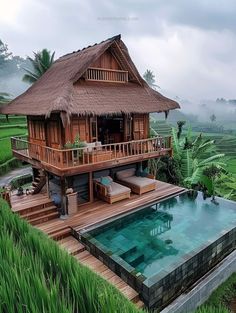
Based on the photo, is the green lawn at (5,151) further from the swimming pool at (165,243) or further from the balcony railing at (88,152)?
the swimming pool at (165,243)

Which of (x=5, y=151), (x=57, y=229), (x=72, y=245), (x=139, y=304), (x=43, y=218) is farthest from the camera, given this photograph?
(x=5, y=151)

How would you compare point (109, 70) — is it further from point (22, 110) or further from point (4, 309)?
point (4, 309)

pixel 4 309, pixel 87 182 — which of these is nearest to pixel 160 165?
pixel 87 182

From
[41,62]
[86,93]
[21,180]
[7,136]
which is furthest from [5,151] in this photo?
[86,93]

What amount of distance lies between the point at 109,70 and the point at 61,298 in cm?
1130

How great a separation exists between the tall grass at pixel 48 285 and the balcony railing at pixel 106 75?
368 inches

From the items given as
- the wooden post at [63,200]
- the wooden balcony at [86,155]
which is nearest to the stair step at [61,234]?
the wooden post at [63,200]

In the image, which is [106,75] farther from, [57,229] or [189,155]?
[57,229]

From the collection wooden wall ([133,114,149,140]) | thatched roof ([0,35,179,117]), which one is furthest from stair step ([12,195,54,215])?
wooden wall ([133,114,149,140])

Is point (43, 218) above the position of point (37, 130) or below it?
below

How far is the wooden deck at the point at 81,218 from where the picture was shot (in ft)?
24.8

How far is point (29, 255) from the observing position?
12.6ft

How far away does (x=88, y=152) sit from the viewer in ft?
34.0

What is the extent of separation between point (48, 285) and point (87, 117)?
8.88 m
